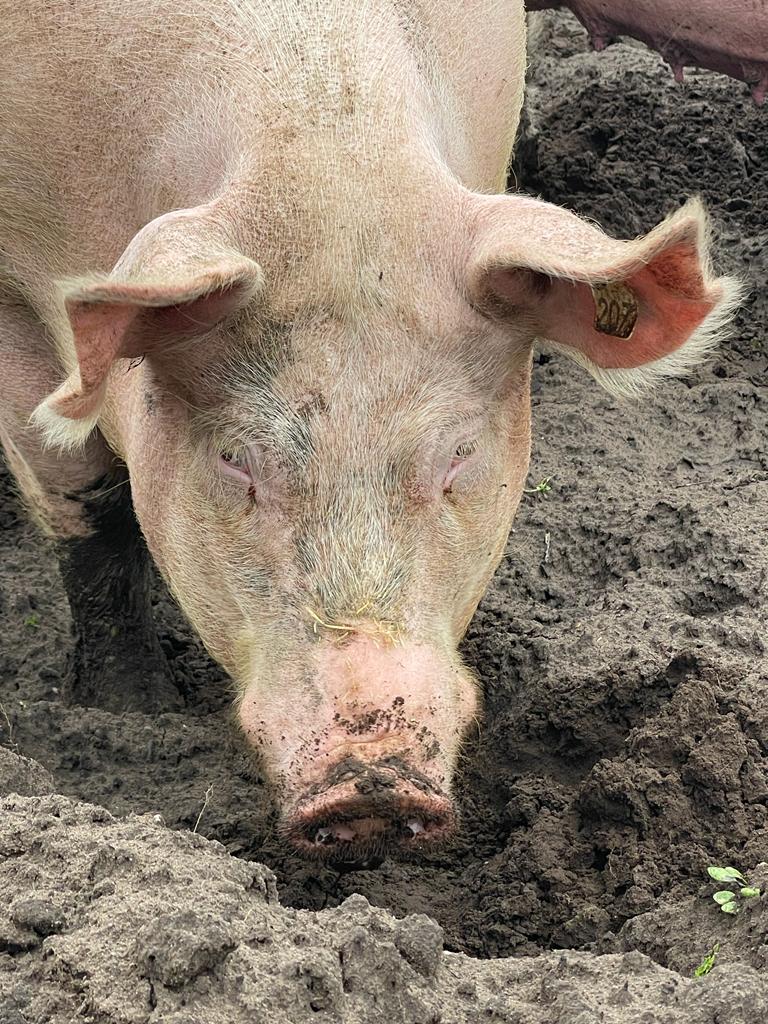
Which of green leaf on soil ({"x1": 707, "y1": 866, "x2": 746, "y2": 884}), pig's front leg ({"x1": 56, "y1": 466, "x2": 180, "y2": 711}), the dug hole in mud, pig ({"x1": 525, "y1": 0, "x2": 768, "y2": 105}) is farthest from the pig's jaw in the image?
pig ({"x1": 525, "y1": 0, "x2": 768, "y2": 105})

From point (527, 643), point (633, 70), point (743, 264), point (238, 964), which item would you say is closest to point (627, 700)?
point (527, 643)

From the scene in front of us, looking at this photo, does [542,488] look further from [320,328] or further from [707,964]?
[707,964]

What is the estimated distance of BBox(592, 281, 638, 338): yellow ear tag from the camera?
3430mm

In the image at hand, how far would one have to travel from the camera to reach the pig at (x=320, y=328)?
324cm

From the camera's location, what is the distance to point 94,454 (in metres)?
4.87

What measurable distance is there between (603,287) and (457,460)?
0.54 metres

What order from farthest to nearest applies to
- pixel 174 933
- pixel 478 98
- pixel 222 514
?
1. pixel 478 98
2. pixel 222 514
3. pixel 174 933

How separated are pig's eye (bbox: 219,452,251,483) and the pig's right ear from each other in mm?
298

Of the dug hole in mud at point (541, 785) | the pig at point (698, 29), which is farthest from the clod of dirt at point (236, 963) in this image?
the pig at point (698, 29)

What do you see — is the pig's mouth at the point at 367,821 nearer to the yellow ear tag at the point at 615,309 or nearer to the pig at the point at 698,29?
the yellow ear tag at the point at 615,309

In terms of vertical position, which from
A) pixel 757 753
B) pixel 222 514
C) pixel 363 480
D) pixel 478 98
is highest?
pixel 478 98

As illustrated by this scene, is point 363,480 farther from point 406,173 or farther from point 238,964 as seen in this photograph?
point 238,964

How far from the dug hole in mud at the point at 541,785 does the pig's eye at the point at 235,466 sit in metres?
0.66

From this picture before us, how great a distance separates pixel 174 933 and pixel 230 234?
5.28ft
